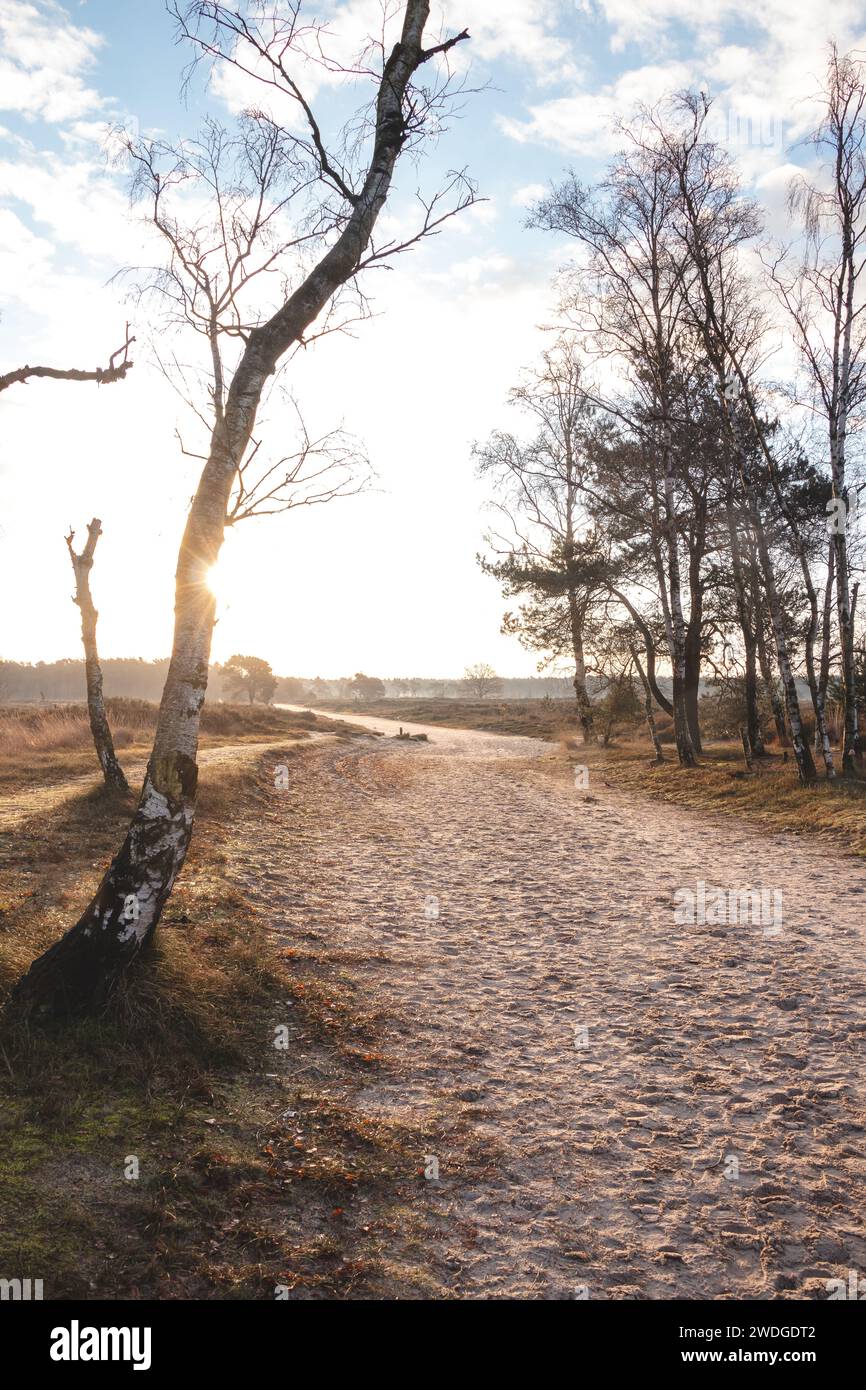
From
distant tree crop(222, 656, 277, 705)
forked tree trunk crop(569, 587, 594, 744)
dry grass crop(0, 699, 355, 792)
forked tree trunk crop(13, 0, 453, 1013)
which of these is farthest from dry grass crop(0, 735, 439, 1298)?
distant tree crop(222, 656, 277, 705)

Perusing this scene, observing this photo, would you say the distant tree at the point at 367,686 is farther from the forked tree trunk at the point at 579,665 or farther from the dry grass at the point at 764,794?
the dry grass at the point at 764,794

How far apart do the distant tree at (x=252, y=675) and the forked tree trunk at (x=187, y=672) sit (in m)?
85.4

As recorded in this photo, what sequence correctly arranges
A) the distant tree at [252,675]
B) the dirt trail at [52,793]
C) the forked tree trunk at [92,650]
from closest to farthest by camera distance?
the dirt trail at [52,793], the forked tree trunk at [92,650], the distant tree at [252,675]

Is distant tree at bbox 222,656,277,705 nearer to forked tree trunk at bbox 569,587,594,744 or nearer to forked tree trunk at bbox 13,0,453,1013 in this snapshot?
forked tree trunk at bbox 569,587,594,744

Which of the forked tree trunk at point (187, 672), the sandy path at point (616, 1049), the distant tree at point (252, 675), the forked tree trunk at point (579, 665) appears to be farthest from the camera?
the distant tree at point (252, 675)

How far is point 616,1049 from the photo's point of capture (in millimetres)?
5465

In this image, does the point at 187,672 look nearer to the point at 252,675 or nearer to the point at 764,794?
the point at 764,794

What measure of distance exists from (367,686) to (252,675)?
7209 centimetres

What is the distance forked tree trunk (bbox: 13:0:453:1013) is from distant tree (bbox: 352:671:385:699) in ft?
499

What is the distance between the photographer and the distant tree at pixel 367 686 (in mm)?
158750

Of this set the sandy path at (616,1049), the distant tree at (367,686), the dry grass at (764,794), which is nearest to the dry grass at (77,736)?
the sandy path at (616,1049)
